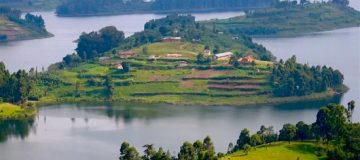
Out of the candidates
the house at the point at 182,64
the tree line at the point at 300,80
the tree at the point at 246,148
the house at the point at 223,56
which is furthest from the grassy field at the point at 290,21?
the tree at the point at 246,148

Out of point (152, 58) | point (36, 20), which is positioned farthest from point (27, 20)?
point (152, 58)

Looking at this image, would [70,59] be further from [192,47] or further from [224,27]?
[224,27]

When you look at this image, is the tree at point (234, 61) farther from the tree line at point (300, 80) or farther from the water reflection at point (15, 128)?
the water reflection at point (15, 128)

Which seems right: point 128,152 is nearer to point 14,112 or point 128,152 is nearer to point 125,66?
point 14,112

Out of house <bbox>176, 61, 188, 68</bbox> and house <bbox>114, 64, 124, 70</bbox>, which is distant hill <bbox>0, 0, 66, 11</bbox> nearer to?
house <bbox>114, 64, 124, 70</bbox>

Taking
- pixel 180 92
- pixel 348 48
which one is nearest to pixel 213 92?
pixel 180 92

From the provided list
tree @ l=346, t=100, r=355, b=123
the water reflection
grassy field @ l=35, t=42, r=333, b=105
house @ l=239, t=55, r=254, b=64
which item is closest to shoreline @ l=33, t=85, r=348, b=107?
grassy field @ l=35, t=42, r=333, b=105

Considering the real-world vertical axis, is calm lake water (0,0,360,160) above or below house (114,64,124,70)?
below
